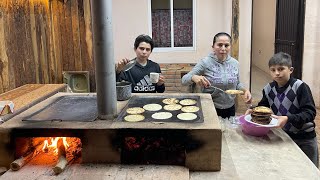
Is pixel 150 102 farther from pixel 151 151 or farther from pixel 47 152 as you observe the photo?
pixel 47 152

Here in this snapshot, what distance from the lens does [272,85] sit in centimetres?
281

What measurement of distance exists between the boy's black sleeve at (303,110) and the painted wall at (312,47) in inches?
171

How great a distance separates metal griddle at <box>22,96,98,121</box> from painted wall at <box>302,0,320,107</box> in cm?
506

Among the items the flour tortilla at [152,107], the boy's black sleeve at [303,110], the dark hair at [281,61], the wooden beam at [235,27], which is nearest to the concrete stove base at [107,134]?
the flour tortilla at [152,107]

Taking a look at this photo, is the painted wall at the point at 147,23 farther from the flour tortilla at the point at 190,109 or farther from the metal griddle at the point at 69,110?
the flour tortilla at the point at 190,109

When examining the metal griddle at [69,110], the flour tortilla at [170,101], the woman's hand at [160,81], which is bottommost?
the metal griddle at [69,110]

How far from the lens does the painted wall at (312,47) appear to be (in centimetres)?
632

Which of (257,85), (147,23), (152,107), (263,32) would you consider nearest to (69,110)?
(152,107)

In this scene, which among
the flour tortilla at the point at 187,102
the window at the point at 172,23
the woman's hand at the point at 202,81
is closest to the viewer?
the flour tortilla at the point at 187,102

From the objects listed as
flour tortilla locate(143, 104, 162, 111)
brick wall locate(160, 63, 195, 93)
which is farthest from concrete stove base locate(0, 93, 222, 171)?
brick wall locate(160, 63, 195, 93)

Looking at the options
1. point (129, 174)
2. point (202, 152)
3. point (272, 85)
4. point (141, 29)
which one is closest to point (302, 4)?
point (141, 29)

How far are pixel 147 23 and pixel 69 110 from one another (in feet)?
17.6

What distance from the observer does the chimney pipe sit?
231cm

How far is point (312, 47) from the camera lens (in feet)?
21.2
